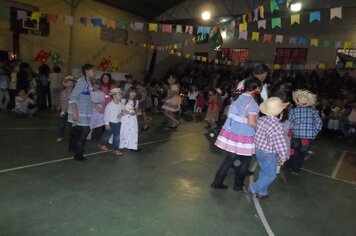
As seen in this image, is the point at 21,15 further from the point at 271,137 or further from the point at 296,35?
the point at 296,35

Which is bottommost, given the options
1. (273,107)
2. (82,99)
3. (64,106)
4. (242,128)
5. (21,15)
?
(64,106)

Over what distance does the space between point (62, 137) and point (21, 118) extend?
285 centimetres

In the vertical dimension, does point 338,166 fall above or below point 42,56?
below

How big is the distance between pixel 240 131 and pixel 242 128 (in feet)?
0.16

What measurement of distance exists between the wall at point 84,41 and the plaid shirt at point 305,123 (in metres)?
11.6

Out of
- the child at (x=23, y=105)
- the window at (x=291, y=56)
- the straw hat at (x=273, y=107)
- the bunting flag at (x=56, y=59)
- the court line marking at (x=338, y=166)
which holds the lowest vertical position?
the court line marking at (x=338, y=166)

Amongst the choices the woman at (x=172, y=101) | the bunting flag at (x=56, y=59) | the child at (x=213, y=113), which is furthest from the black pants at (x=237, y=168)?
the bunting flag at (x=56, y=59)

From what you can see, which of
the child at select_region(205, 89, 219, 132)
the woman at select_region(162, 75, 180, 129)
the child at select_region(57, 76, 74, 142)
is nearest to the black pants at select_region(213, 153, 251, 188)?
the child at select_region(57, 76, 74, 142)

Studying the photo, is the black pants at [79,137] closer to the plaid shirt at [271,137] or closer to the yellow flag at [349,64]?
the plaid shirt at [271,137]

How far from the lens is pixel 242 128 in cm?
430

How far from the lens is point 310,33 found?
17344mm

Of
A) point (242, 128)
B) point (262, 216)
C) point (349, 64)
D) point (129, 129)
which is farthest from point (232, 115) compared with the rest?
point (349, 64)

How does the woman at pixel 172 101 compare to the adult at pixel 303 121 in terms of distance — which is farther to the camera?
the woman at pixel 172 101

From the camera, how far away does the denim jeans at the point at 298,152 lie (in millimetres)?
5855
